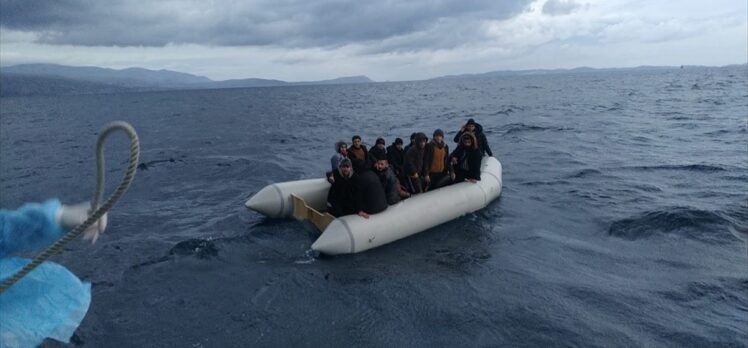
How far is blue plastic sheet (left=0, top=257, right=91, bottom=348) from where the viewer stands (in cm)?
239

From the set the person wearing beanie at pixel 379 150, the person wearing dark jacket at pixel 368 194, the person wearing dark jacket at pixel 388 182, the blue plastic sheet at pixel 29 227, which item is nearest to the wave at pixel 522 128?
the person wearing beanie at pixel 379 150

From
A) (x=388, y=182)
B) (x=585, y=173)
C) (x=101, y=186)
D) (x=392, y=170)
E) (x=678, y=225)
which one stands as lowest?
(x=678, y=225)

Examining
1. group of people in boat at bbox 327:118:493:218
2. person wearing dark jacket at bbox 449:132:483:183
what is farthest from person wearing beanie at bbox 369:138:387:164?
person wearing dark jacket at bbox 449:132:483:183

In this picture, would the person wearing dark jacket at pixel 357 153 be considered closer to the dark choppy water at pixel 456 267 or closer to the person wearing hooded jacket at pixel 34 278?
the dark choppy water at pixel 456 267

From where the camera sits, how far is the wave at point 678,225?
8266 mm

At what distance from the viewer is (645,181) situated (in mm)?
11820

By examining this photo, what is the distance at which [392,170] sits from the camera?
28.8 ft

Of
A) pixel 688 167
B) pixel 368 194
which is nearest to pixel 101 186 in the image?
pixel 368 194

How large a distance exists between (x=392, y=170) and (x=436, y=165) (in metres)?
1.19

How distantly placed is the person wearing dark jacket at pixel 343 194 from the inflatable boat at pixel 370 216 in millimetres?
233

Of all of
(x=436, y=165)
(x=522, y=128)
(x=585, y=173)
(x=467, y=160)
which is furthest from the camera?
(x=522, y=128)

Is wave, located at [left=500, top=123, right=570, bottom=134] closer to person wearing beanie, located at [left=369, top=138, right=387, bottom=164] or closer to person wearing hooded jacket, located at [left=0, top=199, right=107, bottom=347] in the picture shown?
person wearing beanie, located at [left=369, top=138, right=387, bottom=164]

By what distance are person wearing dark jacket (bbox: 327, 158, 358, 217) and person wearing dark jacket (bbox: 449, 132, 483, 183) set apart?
2793mm

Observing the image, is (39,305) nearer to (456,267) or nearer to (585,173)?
(456,267)
